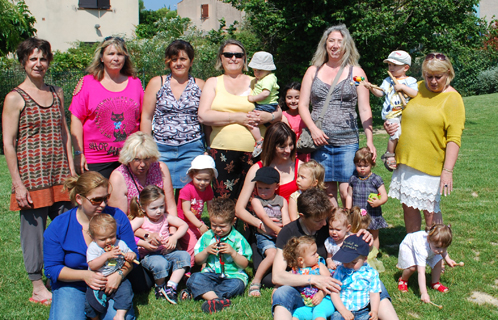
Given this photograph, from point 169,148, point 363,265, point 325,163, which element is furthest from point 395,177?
point 169,148

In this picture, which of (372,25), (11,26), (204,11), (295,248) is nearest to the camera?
(295,248)

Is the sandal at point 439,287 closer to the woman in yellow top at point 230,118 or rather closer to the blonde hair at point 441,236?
the blonde hair at point 441,236

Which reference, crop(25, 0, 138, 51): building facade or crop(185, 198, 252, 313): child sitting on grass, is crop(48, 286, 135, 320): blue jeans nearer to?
crop(185, 198, 252, 313): child sitting on grass

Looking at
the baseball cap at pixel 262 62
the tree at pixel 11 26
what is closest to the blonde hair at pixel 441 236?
the baseball cap at pixel 262 62

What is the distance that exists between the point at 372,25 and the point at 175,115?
11.5m

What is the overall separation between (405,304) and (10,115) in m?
3.77

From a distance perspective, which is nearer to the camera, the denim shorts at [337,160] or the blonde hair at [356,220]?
the blonde hair at [356,220]

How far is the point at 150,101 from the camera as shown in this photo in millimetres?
4586

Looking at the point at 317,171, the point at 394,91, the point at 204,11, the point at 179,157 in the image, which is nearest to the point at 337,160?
the point at 317,171

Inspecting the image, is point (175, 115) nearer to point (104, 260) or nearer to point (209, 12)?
point (104, 260)

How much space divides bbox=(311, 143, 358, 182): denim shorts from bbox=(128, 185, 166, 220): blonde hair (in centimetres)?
172

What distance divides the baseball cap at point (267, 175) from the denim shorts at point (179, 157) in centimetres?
85

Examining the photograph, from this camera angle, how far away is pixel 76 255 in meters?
3.44

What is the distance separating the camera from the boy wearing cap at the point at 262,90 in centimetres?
454
